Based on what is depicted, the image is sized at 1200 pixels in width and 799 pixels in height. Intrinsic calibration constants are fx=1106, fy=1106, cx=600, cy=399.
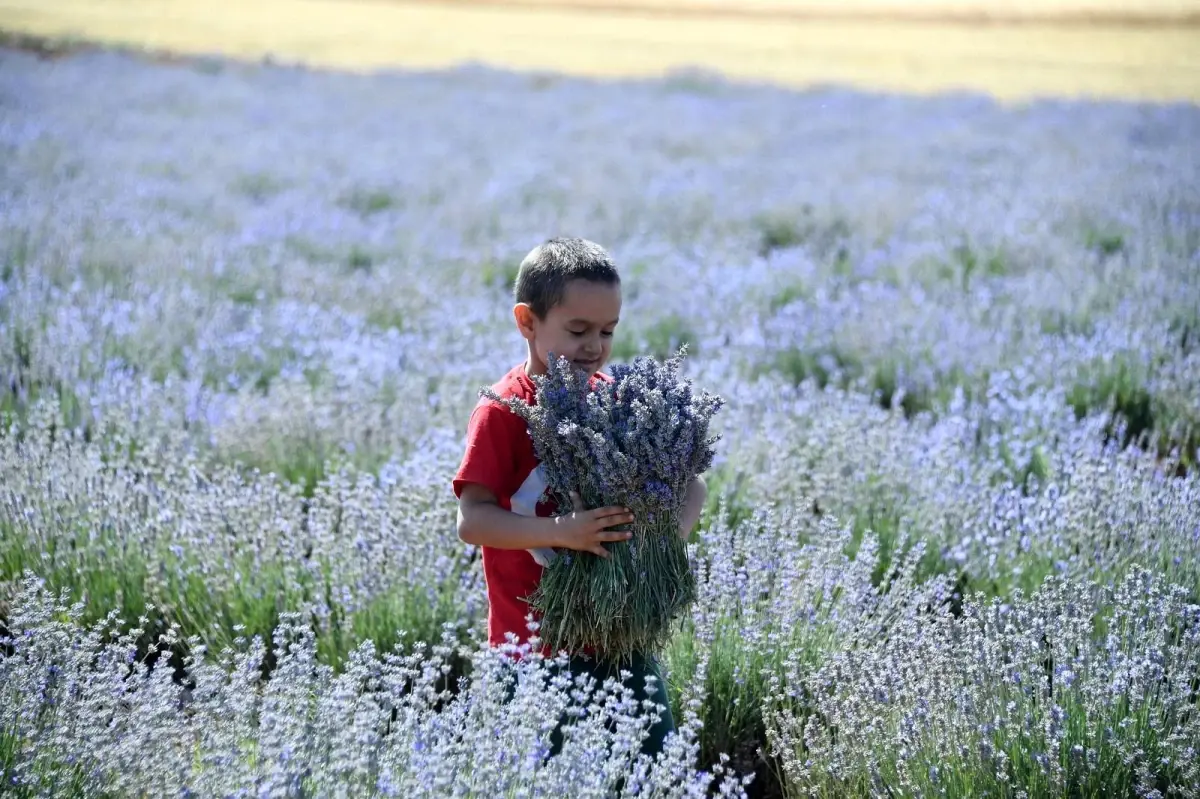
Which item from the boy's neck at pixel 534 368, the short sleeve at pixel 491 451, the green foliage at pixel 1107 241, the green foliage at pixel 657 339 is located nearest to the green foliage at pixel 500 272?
the green foliage at pixel 657 339

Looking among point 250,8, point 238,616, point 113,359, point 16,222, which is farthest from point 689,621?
point 250,8

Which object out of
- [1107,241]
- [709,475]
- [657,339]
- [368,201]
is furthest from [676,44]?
[709,475]

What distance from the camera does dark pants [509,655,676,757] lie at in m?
2.19

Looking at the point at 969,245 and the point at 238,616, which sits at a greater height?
the point at 969,245

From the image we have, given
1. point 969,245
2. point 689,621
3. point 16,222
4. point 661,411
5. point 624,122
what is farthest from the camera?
point 624,122

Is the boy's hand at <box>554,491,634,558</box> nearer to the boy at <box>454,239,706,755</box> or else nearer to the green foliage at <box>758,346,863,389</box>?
the boy at <box>454,239,706,755</box>

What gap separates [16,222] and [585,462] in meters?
6.03

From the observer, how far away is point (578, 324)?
2.16m

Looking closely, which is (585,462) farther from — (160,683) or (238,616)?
(238,616)

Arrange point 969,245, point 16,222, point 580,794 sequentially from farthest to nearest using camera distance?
point 969,245 → point 16,222 → point 580,794

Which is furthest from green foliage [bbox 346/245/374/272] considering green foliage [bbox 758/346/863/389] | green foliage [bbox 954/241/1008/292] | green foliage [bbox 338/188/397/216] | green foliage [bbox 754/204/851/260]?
green foliage [bbox 954/241/1008/292]

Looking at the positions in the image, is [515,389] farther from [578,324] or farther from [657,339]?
[657,339]

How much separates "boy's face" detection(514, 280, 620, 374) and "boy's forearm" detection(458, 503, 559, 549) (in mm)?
316

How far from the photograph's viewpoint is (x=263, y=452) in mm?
3842
